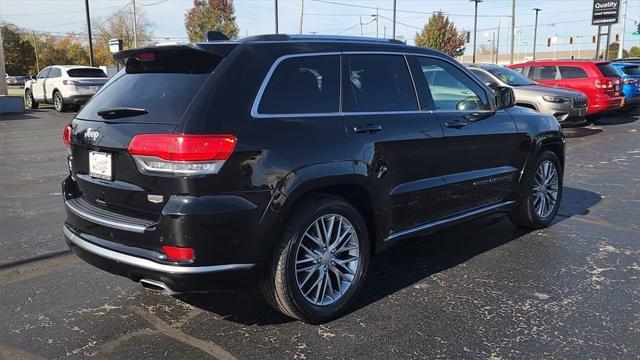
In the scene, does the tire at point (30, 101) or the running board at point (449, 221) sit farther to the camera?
the tire at point (30, 101)

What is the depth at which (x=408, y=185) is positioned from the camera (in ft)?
13.2

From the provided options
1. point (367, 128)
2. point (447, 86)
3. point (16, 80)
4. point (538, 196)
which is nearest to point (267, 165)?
point (367, 128)

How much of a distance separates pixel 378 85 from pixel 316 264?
54.8 inches

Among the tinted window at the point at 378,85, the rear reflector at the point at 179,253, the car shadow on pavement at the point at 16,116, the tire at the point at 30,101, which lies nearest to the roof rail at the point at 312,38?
the tinted window at the point at 378,85

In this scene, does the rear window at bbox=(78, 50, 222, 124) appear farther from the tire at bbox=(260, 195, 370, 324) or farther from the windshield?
the windshield

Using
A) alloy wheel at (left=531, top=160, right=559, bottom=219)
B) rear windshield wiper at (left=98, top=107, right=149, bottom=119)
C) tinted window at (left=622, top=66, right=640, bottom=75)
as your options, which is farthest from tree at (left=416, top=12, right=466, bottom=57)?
rear windshield wiper at (left=98, top=107, right=149, bottom=119)

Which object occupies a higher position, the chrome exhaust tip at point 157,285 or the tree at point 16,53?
the tree at point 16,53

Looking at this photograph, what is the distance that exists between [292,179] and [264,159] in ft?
0.72

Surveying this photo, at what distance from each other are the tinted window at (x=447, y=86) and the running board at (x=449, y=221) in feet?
2.97

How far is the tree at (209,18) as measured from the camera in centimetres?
5940

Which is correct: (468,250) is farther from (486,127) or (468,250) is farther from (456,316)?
(456,316)

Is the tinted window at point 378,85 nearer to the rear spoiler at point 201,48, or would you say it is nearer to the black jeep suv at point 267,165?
the black jeep suv at point 267,165

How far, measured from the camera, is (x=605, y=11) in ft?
102

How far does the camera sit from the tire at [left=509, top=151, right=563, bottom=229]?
5391mm
